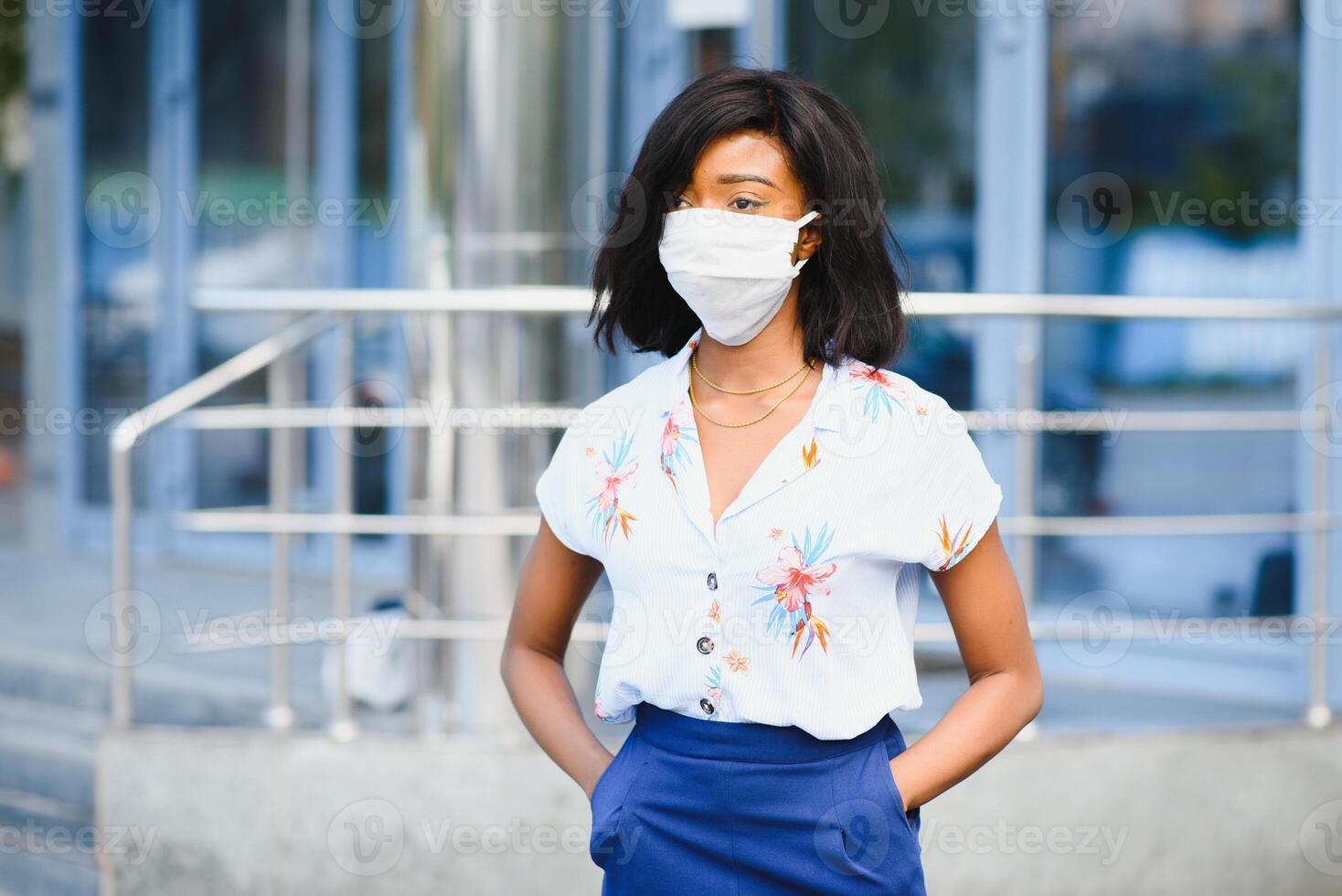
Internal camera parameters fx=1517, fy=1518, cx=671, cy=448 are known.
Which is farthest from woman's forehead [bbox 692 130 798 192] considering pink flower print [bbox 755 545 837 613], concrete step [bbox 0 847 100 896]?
concrete step [bbox 0 847 100 896]

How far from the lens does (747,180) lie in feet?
5.87

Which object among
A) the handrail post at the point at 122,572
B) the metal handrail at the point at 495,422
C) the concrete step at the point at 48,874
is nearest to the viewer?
the metal handrail at the point at 495,422

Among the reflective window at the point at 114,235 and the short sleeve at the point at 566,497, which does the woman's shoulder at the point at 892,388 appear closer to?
the short sleeve at the point at 566,497

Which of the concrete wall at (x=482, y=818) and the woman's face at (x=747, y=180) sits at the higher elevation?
the woman's face at (x=747, y=180)

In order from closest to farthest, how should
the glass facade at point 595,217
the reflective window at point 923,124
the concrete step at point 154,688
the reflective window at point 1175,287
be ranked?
the glass facade at point 595,217
the concrete step at point 154,688
the reflective window at point 1175,287
the reflective window at point 923,124

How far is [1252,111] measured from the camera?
5.04m

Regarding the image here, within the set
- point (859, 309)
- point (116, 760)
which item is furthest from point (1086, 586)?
point (859, 309)

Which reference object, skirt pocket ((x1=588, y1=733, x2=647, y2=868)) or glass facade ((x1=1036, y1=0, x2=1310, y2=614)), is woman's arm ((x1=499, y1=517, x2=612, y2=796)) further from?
glass facade ((x1=1036, y1=0, x2=1310, y2=614))

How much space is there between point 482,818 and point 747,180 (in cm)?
218

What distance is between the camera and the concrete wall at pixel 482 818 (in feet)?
11.6

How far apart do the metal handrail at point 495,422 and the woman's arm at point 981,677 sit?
168 centimetres

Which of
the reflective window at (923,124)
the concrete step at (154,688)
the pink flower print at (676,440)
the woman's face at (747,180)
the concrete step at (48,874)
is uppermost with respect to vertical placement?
the reflective window at (923,124)

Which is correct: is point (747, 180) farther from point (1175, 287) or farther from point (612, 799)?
point (1175, 287)

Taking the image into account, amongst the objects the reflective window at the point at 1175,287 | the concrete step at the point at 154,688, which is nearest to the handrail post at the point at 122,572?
the concrete step at the point at 154,688
